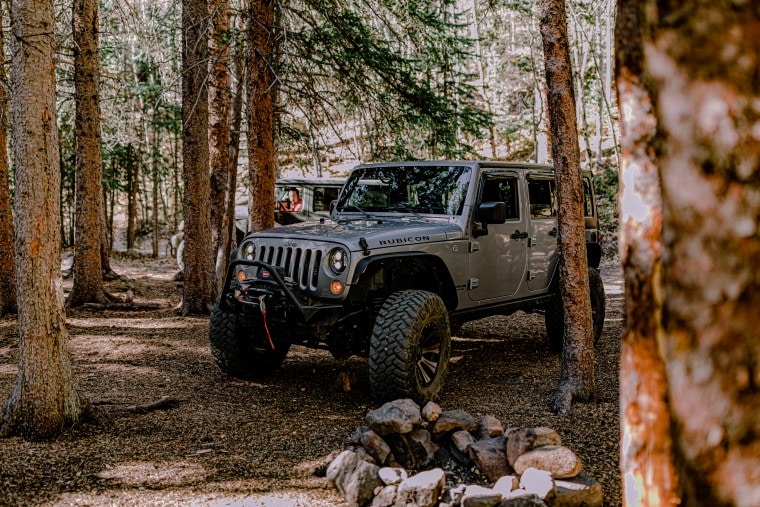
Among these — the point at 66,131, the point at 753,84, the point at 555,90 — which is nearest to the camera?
the point at 753,84

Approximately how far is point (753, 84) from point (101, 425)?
4979mm

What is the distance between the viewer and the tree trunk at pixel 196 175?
32.7ft

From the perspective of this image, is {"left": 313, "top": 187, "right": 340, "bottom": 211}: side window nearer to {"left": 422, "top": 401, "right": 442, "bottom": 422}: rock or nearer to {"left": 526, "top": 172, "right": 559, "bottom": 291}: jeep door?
{"left": 526, "top": 172, "right": 559, "bottom": 291}: jeep door

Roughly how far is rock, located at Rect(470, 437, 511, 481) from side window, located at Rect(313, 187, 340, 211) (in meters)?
10.0

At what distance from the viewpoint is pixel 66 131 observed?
19516mm

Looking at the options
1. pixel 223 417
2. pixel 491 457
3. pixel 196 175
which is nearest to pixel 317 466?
pixel 491 457

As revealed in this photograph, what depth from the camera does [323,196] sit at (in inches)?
557

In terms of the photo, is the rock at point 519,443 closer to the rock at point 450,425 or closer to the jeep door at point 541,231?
the rock at point 450,425

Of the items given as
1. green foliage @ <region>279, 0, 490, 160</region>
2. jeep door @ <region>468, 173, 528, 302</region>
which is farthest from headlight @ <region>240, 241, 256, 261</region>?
green foliage @ <region>279, 0, 490, 160</region>

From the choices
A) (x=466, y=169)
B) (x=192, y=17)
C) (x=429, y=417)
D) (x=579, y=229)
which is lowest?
(x=429, y=417)

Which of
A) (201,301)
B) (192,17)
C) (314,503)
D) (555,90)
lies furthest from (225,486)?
(192,17)

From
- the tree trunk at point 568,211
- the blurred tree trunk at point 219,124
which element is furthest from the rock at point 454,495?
the blurred tree trunk at point 219,124

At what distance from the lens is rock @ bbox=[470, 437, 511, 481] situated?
420 centimetres

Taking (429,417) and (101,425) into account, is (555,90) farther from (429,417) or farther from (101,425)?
(101,425)
